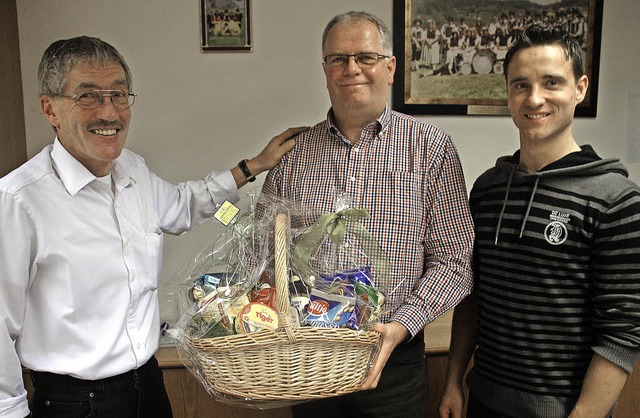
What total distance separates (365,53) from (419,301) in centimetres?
70

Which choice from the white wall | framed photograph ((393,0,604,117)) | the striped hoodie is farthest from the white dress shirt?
framed photograph ((393,0,604,117))

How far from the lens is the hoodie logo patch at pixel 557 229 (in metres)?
1.25

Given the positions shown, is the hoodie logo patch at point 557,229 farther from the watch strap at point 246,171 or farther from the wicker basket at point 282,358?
the watch strap at point 246,171

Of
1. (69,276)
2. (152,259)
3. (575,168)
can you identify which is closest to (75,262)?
(69,276)

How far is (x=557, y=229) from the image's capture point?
49.4 inches

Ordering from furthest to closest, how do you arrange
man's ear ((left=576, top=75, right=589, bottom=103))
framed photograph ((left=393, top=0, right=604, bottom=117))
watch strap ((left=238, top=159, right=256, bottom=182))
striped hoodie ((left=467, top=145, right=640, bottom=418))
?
framed photograph ((left=393, top=0, right=604, bottom=117)) < watch strap ((left=238, top=159, right=256, bottom=182)) < man's ear ((left=576, top=75, right=589, bottom=103)) < striped hoodie ((left=467, top=145, right=640, bottom=418))

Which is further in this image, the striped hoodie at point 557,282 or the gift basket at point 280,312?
the striped hoodie at point 557,282

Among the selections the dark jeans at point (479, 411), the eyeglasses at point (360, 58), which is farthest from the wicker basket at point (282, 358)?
the eyeglasses at point (360, 58)

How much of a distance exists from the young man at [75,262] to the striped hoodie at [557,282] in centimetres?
95

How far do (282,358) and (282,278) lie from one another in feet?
0.54

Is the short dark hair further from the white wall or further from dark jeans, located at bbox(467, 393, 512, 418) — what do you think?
the white wall

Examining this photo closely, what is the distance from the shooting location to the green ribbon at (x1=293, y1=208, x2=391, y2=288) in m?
1.26

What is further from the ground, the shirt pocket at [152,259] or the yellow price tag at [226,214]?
the yellow price tag at [226,214]

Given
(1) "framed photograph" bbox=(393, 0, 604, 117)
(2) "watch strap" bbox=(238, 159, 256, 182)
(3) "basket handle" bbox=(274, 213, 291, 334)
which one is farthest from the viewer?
(1) "framed photograph" bbox=(393, 0, 604, 117)
